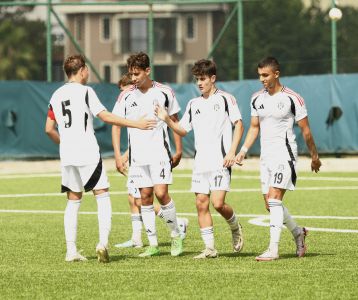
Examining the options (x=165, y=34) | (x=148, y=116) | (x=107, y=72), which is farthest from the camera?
(x=165, y=34)

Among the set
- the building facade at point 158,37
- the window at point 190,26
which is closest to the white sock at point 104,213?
the building facade at point 158,37

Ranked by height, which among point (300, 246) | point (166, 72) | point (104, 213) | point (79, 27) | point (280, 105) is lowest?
point (300, 246)

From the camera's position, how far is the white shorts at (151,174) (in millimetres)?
12766

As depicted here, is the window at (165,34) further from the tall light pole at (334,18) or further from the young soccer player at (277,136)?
the young soccer player at (277,136)

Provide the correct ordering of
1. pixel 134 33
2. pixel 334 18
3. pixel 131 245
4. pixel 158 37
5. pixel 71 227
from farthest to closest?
pixel 158 37 < pixel 134 33 < pixel 334 18 < pixel 131 245 < pixel 71 227

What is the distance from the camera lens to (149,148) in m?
12.8

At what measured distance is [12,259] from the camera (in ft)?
41.2

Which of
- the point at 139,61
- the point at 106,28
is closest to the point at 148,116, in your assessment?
the point at 139,61

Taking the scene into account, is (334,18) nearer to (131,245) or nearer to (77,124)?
(131,245)

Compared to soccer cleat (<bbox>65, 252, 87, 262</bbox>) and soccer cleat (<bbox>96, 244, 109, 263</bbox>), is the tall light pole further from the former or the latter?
soccer cleat (<bbox>96, 244, 109, 263</bbox>)

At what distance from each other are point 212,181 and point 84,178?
1.35 meters

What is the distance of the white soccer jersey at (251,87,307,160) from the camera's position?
1230 cm

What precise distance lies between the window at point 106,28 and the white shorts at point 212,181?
79.2 metres

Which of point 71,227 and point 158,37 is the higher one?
point 158,37
